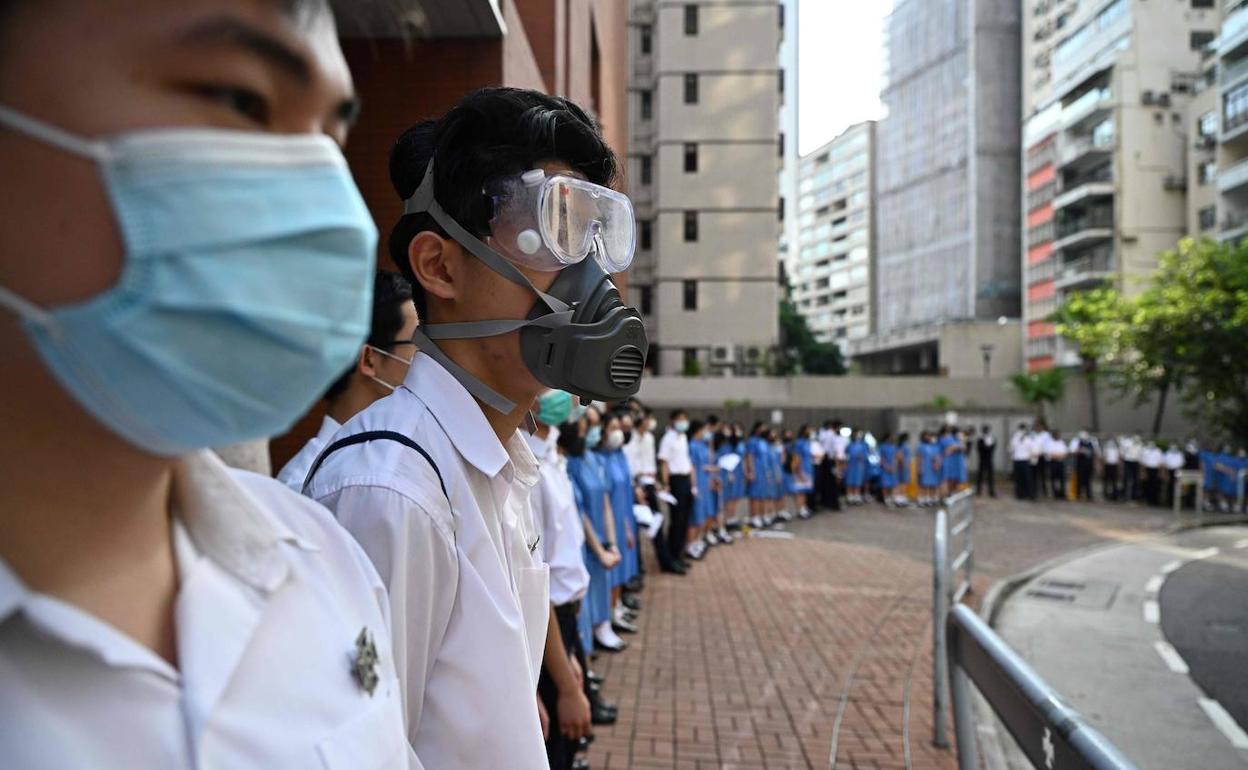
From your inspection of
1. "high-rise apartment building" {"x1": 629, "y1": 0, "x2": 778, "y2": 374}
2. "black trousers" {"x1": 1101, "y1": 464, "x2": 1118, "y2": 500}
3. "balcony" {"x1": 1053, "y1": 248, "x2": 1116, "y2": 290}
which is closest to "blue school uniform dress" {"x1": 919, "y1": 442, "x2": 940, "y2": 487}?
"black trousers" {"x1": 1101, "y1": 464, "x2": 1118, "y2": 500}

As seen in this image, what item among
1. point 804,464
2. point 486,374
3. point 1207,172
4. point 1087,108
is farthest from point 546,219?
point 1087,108

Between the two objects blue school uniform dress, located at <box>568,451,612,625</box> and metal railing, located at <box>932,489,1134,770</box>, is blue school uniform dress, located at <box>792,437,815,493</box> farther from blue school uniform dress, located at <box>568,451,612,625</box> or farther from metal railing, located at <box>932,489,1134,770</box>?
metal railing, located at <box>932,489,1134,770</box>

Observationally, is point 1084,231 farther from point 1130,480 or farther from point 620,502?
point 620,502

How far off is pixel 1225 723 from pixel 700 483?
322 inches

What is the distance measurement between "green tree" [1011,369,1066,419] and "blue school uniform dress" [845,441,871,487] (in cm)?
1494

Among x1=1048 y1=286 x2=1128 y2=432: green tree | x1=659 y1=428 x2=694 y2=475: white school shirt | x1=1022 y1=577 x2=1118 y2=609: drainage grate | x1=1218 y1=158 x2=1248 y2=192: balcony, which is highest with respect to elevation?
x1=1218 y1=158 x2=1248 y2=192: balcony

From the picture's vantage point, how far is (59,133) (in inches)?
32.0

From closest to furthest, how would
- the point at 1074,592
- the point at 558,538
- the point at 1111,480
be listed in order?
1. the point at 558,538
2. the point at 1074,592
3. the point at 1111,480

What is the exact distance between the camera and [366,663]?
3.99 ft

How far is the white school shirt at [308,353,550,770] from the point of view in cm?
163

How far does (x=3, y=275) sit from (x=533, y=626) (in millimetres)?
1443

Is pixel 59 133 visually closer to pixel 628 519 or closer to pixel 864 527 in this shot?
pixel 628 519

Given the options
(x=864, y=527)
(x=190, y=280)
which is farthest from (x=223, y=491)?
(x=864, y=527)

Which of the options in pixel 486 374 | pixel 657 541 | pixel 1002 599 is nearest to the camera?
pixel 486 374
